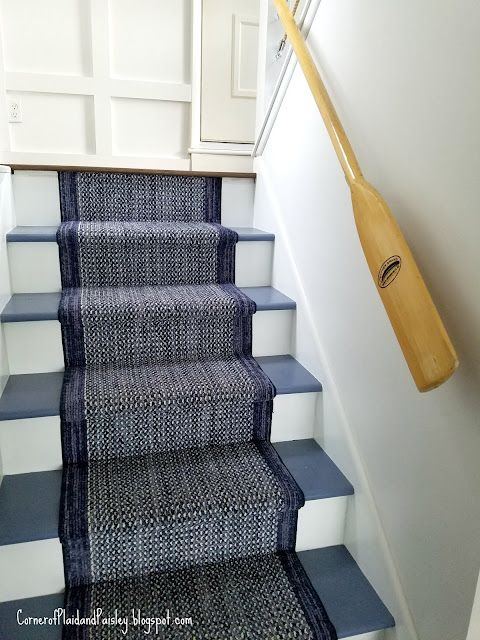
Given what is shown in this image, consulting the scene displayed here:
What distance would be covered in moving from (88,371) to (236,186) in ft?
3.43

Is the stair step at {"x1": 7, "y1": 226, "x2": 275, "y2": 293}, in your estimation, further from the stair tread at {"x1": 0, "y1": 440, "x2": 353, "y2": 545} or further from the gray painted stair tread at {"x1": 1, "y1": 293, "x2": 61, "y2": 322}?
the stair tread at {"x1": 0, "y1": 440, "x2": 353, "y2": 545}

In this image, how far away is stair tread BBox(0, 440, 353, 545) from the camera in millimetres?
1152

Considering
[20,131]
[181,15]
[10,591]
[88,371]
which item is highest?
[181,15]

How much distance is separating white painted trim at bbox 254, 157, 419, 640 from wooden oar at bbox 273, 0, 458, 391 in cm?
54

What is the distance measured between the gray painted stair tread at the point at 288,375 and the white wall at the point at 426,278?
0.20 ft

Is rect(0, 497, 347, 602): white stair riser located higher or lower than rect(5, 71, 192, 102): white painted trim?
lower

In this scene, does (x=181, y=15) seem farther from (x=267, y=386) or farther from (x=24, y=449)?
(x=24, y=449)

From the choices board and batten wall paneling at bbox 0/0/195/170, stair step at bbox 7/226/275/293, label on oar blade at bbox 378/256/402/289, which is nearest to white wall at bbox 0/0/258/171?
board and batten wall paneling at bbox 0/0/195/170

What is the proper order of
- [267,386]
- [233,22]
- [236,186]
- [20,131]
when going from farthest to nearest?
[233,22], [20,131], [236,186], [267,386]

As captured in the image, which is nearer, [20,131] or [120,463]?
[120,463]

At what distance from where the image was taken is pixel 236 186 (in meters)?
2.14

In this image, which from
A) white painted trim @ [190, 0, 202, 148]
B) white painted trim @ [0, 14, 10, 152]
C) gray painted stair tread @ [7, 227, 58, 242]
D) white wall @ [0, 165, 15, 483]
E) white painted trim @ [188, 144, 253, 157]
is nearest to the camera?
white wall @ [0, 165, 15, 483]

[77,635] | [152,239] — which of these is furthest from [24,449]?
[152,239]

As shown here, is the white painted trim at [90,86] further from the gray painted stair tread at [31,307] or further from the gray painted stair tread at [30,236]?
the gray painted stair tread at [31,307]
